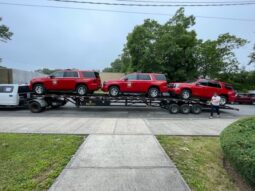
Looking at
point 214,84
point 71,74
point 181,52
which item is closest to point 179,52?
point 181,52

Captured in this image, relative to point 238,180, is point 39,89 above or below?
above

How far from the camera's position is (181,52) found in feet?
122

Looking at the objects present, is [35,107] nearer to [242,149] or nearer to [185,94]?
[185,94]

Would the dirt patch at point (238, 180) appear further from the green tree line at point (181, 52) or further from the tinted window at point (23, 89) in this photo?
the green tree line at point (181, 52)

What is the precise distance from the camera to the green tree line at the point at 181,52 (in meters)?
36.6

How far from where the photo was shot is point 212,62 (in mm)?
37125

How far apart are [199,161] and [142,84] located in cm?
1300

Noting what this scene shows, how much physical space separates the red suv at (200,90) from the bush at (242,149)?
510 inches

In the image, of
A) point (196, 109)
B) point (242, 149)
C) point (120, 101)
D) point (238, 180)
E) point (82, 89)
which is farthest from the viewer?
point (196, 109)

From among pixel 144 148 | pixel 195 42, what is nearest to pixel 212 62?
pixel 195 42

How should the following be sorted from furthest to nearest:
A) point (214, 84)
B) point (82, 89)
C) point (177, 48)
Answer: point (177, 48) → point (214, 84) → point (82, 89)

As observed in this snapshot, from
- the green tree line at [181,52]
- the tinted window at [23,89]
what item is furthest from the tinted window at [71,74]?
the green tree line at [181,52]

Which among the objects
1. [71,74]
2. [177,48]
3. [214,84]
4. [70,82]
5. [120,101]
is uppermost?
[177,48]

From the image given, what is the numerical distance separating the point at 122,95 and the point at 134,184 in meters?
14.8
